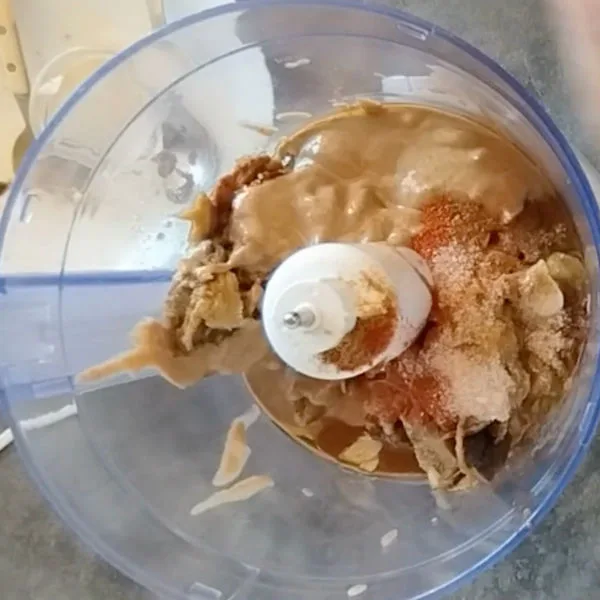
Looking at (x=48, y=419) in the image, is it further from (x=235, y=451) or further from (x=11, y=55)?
(x=11, y=55)

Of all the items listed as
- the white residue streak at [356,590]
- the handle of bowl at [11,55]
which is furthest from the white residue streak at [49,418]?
the handle of bowl at [11,55]

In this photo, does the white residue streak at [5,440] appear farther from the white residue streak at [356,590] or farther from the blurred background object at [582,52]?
the blurred background object at [582,52]

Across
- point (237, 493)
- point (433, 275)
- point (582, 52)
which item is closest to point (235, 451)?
point (237, 493)

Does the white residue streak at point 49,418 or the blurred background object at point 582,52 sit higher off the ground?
the blurred background object at point 582,52

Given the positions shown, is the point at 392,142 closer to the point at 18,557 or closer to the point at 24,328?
the point at 24,328

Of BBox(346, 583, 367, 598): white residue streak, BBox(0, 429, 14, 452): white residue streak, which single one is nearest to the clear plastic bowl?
BBox(346, 583, 367, 598): white residue streak
